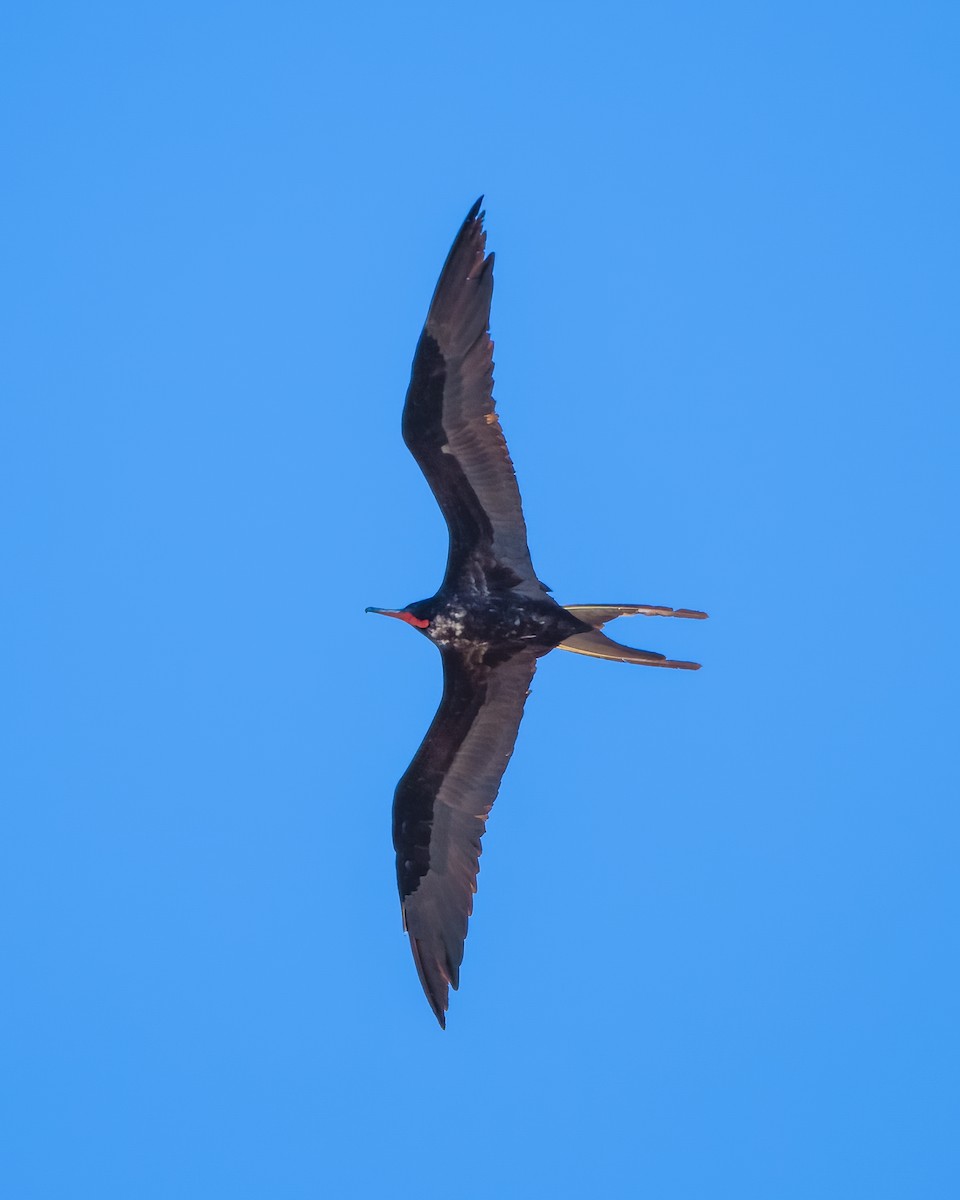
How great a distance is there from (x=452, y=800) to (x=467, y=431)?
2766mm

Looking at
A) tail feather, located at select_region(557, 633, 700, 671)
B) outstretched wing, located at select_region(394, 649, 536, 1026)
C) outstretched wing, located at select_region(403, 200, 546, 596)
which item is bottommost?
outstretched wing, located at select_region(394, 649, 536, 1026)

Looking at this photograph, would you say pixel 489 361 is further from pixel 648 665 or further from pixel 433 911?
pixel 433 911

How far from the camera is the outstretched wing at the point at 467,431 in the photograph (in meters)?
11.6

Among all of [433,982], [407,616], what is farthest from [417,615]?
[433,982]

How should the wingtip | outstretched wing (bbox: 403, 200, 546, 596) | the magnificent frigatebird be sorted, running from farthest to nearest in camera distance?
the wingtip, the magnificent frigatebird, outstretched wing (bbox: 403, 200, 546, 596)

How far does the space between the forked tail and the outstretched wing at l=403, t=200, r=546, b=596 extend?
400 mm

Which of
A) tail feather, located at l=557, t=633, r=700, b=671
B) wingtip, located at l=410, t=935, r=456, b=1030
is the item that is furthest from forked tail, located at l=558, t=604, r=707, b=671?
wingtip, located at l=410, t=935, r=456, b=1030

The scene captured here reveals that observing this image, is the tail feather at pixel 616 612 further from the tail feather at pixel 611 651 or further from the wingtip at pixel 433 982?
the wingtip at pixel 433 982

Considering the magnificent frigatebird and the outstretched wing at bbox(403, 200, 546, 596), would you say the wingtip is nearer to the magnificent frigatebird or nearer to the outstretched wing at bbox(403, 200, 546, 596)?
the magnificent frigatebird

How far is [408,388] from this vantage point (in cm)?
1195

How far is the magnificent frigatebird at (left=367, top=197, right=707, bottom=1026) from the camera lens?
1188 cm

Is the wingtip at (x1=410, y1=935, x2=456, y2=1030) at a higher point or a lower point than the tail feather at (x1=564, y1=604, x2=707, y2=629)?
lower

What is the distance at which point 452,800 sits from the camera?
12500mm

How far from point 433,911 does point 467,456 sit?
341 centimetres
